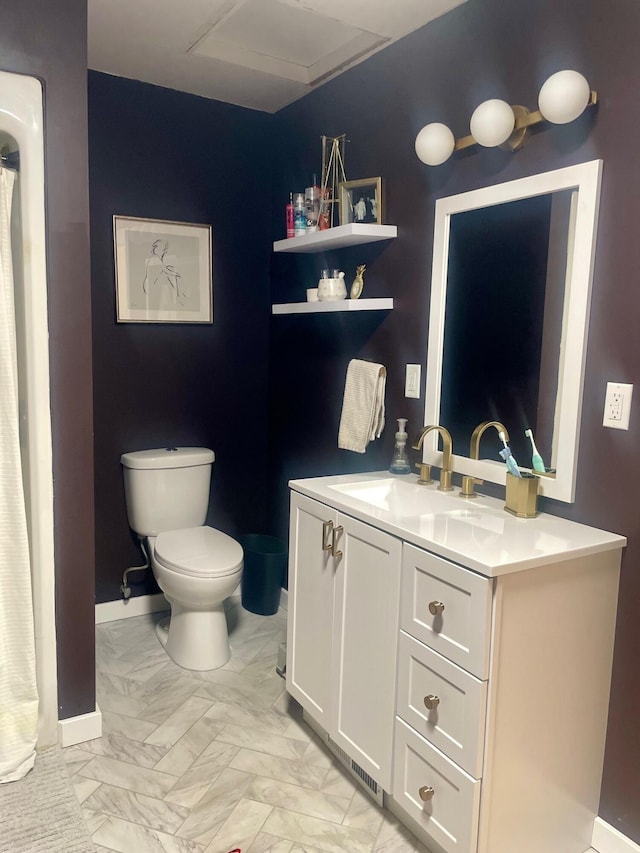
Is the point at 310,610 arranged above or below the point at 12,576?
below

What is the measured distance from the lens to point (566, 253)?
181 centimetres

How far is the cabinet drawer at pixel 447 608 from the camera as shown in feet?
Answer: 4.91

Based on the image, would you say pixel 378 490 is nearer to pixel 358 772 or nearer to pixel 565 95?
pixel 358 772

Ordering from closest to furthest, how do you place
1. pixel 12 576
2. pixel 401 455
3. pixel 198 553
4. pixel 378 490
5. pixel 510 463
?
pixel 510 463, pixel 12 576, pixel 378 490, pixel 401 455, pixel 198 553

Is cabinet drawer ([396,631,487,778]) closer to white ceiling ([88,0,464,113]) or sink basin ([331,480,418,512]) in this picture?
sink basin ([331,480,418,512])

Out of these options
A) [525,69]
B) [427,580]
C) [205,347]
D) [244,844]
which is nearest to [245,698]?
[244,844]

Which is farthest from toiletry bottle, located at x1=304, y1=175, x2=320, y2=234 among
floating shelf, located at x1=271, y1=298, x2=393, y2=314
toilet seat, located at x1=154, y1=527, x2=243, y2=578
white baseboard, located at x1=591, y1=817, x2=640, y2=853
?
white baseboard, located at x1=591, y1=817, x2=640, y2=853

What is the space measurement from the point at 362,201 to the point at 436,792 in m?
1.97

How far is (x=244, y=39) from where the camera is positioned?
8.27 feet

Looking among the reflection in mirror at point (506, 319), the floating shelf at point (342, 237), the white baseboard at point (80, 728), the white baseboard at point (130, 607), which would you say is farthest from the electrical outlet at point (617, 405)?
the white baseboard at point (130, 607)

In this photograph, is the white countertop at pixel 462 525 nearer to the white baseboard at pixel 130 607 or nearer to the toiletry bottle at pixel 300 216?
the toiletry bottle at pixel 300 216

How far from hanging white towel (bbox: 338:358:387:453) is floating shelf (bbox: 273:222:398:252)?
0.46m

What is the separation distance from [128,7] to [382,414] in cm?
163

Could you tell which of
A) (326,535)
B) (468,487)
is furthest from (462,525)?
(326,535)
